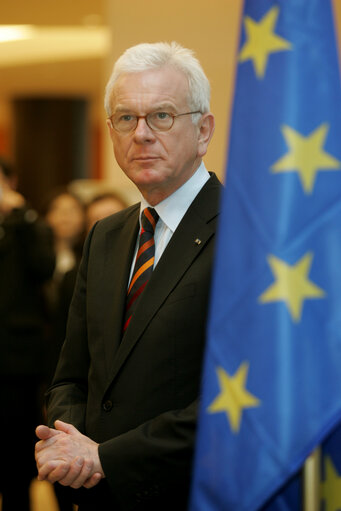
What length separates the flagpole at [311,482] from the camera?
1.37m

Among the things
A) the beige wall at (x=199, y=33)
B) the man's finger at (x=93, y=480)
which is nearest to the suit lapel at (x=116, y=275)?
the man's finger at (x=93, y=480)

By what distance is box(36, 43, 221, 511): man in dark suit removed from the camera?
63.8 inches

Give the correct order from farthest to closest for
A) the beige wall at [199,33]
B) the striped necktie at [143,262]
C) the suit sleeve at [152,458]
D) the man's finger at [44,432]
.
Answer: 1. the beige wall at [199,33]
2. the striped necktie at [143,262]
3. the man's finger at [44,432]
4. the suit sleeve at [152,458]

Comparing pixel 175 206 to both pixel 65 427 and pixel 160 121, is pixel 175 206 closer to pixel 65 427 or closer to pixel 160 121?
pixel 160 121

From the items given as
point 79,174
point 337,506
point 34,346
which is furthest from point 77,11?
point 337,506

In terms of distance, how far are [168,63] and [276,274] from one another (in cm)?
65

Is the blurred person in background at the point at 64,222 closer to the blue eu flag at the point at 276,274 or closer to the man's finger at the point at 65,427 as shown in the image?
the man's finger at the point at 65,427

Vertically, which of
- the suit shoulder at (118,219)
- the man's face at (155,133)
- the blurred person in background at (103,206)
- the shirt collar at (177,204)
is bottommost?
the blurred person in background at (103,206)

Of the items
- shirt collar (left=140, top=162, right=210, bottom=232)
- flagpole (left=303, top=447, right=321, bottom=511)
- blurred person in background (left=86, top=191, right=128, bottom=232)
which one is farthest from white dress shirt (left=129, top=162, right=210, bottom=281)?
blurred person in background (left=86, top=191, right=128, bottom=232)

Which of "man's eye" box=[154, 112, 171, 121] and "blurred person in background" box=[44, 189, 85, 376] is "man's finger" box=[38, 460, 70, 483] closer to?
"man's eye" box=[154, 112, 171, 121]

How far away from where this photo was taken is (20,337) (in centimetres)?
397

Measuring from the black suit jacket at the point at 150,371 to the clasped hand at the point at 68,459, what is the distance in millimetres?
35

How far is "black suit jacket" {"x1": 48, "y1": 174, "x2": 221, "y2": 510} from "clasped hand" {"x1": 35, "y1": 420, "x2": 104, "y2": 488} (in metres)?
0.03

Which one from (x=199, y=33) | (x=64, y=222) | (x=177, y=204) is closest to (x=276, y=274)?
(x=177, y=204)
